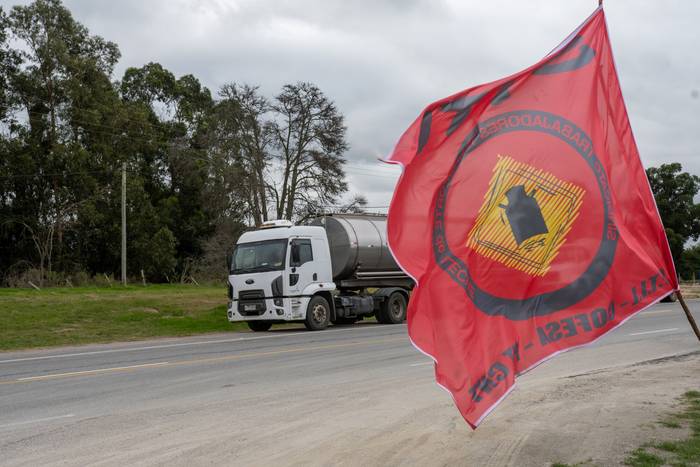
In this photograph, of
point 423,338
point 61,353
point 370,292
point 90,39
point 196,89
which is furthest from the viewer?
point 196,89

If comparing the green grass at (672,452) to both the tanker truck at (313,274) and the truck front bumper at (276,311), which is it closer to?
the truck front bumper at (276,311)

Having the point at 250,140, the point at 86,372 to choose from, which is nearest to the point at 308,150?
the point at 250,140

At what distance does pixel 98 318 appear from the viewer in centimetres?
2595

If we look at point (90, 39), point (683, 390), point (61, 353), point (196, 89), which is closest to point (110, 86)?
point (90, 39)

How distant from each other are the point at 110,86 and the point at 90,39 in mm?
3354

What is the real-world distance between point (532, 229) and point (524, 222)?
8cm

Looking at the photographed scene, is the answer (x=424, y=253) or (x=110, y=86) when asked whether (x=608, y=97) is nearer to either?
(x=424, y=253)

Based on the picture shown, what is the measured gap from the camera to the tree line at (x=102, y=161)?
47219mm

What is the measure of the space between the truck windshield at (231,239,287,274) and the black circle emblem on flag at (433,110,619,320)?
16892mm

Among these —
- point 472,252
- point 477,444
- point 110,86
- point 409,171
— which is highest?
point 110,86

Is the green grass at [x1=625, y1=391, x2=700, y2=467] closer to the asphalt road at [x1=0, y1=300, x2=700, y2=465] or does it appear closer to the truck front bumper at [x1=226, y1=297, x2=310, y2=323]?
the asphalt road at [x1=0, y1=300, x2=700, y2=465]

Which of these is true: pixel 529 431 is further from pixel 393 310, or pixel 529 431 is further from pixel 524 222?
pixel 393 310

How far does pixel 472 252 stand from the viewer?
21.6ft

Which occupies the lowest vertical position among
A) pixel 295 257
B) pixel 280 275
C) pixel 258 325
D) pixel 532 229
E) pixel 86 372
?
pixel 86 372
